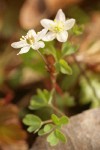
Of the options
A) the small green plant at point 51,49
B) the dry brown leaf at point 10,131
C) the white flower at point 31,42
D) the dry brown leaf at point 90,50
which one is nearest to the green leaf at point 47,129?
the small green plant at point 51,49

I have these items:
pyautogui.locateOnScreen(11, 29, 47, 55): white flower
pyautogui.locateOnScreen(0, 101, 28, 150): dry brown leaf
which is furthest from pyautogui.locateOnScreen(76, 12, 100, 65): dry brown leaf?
pyautogui.locateOnScreen(11, 29, 47, 55): white flower

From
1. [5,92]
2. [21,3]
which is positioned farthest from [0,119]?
[21,3]

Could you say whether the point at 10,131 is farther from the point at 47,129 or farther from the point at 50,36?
the point at 50,36

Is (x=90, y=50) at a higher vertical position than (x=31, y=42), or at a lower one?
lower

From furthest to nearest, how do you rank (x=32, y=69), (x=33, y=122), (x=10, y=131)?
(x=32, y=69), (x=10, y=131), (x=33, y=122)

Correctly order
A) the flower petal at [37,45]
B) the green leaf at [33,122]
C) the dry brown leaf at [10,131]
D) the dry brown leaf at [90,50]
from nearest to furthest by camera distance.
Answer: the flower petal at [37,45] < the green leaf at [33,122] < the dry brown leaf at [10,131] < the dry brown leaf at [90,50]

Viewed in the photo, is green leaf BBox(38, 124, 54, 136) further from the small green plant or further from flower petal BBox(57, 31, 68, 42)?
flower petal BBox(57, 31, 68, 42)

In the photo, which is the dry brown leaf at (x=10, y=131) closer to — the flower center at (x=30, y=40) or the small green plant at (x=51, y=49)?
the small green plant at (x=51, y=49)

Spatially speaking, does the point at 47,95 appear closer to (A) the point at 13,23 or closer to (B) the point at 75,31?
(B) the point at 75,31

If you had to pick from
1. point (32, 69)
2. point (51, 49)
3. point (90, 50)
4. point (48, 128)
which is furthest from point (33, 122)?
point (90, 50)
